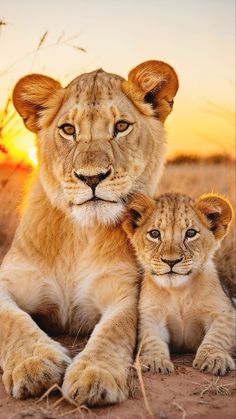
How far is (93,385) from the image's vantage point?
Answer: 322 cm

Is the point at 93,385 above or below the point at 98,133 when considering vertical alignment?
below

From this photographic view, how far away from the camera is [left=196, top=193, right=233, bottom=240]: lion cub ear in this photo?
13.9 feet

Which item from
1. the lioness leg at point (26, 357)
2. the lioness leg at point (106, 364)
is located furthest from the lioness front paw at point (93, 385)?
the lioness leg at point (26, 357)

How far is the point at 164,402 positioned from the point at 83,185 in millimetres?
1232

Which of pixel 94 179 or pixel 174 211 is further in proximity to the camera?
pixel 174 211

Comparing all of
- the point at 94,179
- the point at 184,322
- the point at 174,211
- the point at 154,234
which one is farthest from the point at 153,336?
the point at 94,179

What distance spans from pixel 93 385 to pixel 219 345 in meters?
0.92

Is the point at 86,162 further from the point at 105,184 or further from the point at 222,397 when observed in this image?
the point at 222,397

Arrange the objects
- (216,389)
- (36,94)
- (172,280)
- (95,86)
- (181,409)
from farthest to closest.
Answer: (36,94), (95,86), (172,280), (216,389), (181,409)

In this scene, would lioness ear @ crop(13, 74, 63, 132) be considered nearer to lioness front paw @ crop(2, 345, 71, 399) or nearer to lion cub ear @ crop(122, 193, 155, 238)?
lion cub ear @ crop(122, 193, 155, 238)

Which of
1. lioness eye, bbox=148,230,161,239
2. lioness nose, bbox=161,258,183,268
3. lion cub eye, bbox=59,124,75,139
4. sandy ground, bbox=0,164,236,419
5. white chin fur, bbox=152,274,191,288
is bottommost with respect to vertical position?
sandy ground, bbox=0,164,236,419

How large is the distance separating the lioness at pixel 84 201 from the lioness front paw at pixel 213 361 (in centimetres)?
38

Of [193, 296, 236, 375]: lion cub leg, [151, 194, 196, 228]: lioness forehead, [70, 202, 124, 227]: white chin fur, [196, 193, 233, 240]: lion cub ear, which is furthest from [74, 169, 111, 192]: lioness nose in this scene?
[193, 296, 236, 375]: lion cub leg

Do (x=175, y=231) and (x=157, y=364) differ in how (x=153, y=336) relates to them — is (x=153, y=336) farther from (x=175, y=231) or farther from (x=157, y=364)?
(x=175, y=231)
